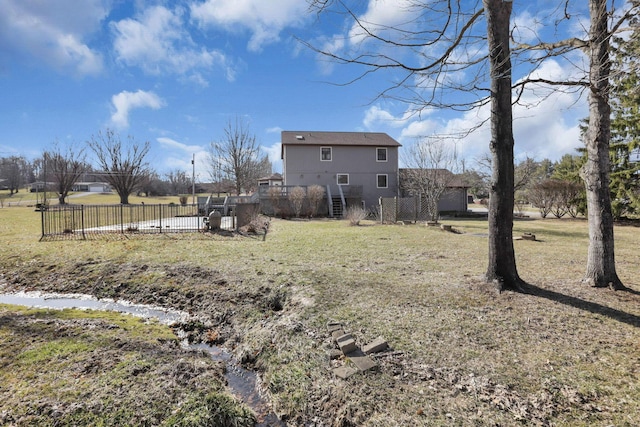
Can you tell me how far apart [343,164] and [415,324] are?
923 inches

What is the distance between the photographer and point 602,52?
15.3 ft

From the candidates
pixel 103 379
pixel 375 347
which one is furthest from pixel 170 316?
pixel 375 347

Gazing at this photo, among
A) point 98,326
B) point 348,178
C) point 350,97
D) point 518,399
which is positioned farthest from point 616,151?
point 98,326

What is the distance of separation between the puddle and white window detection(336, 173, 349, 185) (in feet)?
70.7

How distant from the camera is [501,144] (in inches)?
186

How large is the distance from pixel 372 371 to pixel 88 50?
41.3 ft

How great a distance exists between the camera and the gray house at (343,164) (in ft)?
85.1

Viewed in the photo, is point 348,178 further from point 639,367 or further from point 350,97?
point 639,367

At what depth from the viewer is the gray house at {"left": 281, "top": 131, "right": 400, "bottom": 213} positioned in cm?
2595

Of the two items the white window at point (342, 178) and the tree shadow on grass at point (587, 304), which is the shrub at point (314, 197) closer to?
the white window at point (342, 178)

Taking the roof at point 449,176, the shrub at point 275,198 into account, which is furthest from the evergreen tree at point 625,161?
the shrub at point 275,198

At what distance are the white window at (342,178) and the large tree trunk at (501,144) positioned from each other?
71.7ft

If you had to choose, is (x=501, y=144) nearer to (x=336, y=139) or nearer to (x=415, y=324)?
(x=415, y=324)

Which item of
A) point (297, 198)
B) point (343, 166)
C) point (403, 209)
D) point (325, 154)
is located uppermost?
point (325, 154)
